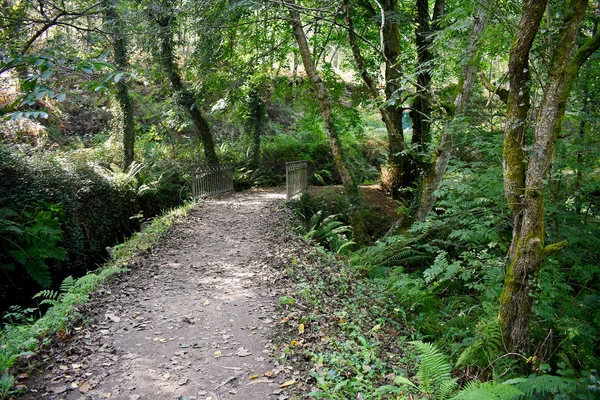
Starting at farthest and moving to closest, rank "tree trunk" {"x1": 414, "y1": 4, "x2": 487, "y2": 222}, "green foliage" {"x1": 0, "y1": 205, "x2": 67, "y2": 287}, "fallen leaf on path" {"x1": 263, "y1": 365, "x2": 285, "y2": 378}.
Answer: "green foliage" {"x1": 0, "y1": 205, "x2": 67, "y2": 287}, "tree trunk" {"x1": 414, "y1": 4, "x2": 487, "y2": 222}, "fallen leaf on path" {"x1": 263, "y1": 365, "x2": 285, "y2": 378}

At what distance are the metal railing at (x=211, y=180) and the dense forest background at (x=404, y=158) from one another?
978 mm

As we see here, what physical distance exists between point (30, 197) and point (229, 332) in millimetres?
6409

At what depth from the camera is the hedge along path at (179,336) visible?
3.62 m

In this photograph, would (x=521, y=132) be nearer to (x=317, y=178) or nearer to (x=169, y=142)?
(x=317, y=178)

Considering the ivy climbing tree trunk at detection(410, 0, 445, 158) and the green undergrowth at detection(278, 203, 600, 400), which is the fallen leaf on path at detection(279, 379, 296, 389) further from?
the ivy climbing tree trunk at detection(410, 0, 445, 158)

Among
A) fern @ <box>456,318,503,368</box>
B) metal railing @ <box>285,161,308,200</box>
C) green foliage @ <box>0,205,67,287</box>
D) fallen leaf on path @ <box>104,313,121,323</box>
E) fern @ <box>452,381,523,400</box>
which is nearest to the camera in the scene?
fern @ <box>452,381,523,400</box>

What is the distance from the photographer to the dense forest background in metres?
3.89

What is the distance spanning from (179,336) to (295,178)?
890 cm

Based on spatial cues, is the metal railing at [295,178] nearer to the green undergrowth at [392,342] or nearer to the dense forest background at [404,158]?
the dense forest background at [404,158]

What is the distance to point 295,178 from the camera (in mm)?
13062

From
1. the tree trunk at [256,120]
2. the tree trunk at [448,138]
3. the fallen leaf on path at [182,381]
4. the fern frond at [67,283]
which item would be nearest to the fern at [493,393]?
the fallen leaf on path at [182,381]

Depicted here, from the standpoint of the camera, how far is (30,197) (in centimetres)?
835

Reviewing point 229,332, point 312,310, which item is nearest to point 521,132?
point 312,310

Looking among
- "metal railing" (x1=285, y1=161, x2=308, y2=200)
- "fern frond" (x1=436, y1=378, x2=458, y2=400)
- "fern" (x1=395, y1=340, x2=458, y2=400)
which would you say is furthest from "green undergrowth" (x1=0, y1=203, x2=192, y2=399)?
"metal railing" (x1=285, y1=161, x2=308, y2=200)
